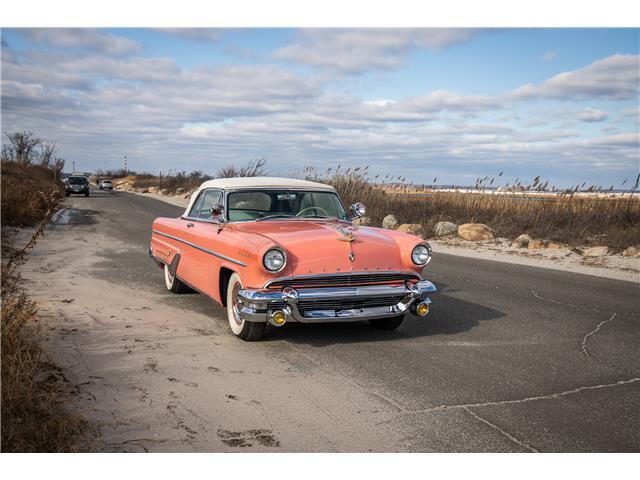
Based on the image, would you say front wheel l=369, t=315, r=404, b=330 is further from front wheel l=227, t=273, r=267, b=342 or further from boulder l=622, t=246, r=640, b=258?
boulder l=622, t=246, r=640, b=258

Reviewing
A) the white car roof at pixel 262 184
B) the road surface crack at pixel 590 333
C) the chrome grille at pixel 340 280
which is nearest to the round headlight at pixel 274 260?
the chrome grille at pixel 340 280

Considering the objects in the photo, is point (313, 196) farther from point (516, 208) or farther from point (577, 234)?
point (516, 208)

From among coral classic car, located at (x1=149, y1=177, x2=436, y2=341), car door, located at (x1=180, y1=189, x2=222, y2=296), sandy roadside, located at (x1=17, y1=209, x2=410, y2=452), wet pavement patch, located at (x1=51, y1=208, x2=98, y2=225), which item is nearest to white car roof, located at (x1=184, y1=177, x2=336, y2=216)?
coral classic car, located at (x1=149, y1=177, x2=436, y2=341)

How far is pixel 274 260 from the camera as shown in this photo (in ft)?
17.3

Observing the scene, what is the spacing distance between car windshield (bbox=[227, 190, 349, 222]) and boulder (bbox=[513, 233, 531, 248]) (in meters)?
9.43

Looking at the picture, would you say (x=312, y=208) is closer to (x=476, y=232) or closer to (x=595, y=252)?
(x=595, y=252)

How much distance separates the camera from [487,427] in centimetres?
380

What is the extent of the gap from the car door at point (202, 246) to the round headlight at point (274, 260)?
3.27ft

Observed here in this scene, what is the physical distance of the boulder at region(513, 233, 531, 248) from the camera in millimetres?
15234

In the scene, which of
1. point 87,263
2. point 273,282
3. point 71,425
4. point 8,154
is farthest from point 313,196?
point 8,154

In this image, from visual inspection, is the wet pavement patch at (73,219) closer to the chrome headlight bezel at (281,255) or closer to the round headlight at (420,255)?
the chrome headlight bezel at (281,255)

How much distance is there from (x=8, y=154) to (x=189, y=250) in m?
65.6

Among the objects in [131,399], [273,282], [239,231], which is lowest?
[131,399]

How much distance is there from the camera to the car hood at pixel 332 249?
5.38 metres
